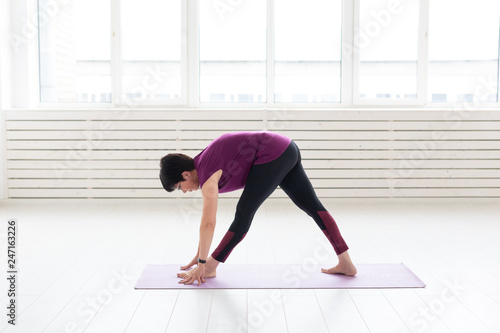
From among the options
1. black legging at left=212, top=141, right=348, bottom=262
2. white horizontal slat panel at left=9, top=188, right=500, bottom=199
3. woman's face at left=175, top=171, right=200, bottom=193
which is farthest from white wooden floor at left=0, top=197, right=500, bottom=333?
woman's face at left=175, top=171, right=200, bottom=193

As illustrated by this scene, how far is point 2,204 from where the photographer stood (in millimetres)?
5258

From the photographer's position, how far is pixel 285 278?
2875mm

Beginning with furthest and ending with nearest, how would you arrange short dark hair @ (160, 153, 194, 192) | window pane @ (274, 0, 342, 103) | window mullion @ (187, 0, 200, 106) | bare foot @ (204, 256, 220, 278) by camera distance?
window pane @ (274, 0, 342, 103), window mullion @ (187, 0, 200, 106), bare foot @ (204, 256, 220, 278), short dark hair @ (160, 153, 194, 192)

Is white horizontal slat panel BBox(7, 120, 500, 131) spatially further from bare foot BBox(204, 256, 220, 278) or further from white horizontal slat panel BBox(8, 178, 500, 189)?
bare foot BBox(204, 256, 220, 278)

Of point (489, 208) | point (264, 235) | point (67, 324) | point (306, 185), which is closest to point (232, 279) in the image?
point (306, 185)

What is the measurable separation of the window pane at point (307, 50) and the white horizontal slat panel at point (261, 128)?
0.55 m

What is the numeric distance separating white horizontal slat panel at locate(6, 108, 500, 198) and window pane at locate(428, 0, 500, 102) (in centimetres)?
57

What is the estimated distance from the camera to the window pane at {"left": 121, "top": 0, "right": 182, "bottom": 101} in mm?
5652

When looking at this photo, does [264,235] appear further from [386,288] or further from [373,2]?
→ [373,2]

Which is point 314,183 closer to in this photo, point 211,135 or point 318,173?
point 318,173

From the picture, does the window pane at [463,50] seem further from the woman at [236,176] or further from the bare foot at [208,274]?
the bare foot at [208,274]

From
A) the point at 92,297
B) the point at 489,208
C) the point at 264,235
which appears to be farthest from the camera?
the point at 489,208

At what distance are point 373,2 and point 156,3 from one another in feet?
7.21

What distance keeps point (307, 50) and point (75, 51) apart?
2384mm
